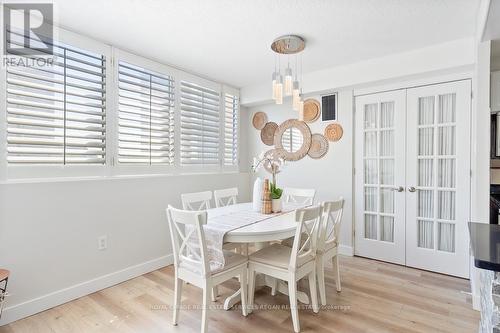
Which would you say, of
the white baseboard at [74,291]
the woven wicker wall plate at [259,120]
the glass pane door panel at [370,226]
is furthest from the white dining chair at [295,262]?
the woven wicker wall plate at [259,120]

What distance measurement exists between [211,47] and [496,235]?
2744 mm

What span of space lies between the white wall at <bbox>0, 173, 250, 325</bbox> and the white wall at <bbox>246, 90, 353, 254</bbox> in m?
1.79

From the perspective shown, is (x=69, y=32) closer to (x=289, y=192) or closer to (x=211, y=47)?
(x=211, y=47)

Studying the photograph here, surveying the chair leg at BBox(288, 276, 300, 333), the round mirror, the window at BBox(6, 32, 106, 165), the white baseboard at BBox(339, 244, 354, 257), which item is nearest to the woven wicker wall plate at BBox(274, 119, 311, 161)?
the round mirror

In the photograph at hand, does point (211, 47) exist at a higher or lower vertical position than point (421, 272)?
higher

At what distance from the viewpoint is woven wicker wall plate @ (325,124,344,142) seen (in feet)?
11.8

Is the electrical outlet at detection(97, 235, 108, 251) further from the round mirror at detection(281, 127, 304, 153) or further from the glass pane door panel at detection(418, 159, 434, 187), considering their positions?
the glass pane door panel at detection(418, 159, 434, 187)

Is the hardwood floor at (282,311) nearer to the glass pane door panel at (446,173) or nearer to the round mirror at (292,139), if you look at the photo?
the glass pane door panel at (446,173)

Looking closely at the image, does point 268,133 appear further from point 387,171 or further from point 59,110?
point 59,110

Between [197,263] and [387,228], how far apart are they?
2.51 m

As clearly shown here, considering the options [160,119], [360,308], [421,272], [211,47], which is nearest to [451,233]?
[421,272]

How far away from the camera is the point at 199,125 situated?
3707 millimetres

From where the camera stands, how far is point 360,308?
7.38 feet

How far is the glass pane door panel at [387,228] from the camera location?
3.29m
